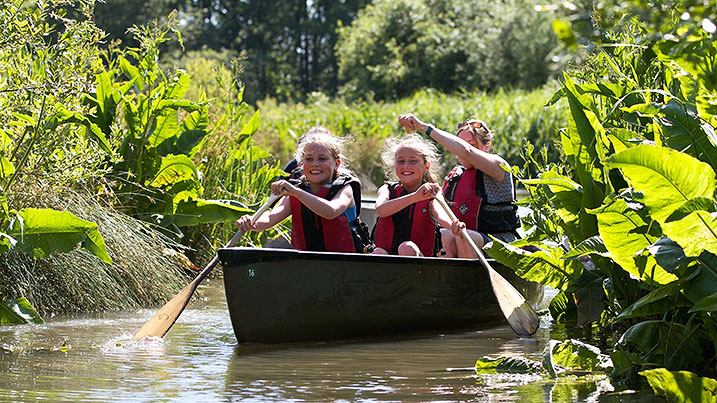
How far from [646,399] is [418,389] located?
93 centimetres

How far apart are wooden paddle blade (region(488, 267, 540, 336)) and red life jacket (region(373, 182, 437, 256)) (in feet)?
2.07

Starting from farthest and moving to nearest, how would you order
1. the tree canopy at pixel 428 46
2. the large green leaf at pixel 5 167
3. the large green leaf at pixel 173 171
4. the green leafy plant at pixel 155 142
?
Result: the tree canopy at pixel 428 46
the large green leaf at pixel 173 171
the green leafy plant at pixel 155 142
the large green leaf at pixel 5 167

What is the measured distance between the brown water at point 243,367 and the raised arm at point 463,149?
1061 mm

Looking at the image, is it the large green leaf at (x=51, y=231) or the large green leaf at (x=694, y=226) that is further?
the large green leaf at (x=51, y=231)

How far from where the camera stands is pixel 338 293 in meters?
5.38

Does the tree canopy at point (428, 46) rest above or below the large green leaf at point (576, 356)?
above

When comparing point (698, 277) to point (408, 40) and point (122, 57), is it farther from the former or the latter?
point (408, 40)

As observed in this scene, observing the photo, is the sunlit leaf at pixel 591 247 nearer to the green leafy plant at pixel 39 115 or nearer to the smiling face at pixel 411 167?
the smiling face at pixel 411 167

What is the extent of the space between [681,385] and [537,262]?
1.25m

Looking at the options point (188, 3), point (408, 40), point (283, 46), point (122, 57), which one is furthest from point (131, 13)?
point (122, 57)

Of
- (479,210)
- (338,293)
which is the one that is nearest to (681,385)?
(338,293)

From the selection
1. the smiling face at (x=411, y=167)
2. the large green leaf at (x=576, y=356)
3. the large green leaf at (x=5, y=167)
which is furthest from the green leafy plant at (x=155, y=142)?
the large green leaf at (x=576, y=356)

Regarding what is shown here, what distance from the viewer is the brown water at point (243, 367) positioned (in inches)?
158

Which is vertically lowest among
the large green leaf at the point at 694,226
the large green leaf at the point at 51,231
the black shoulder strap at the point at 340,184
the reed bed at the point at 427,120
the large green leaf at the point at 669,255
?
the large green leaf at the point at 669,255
